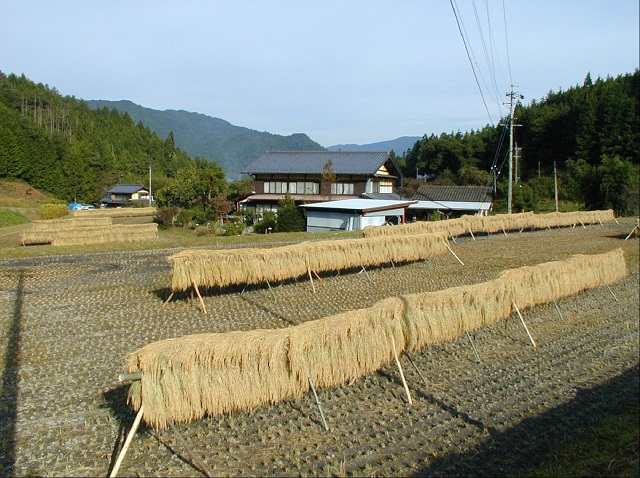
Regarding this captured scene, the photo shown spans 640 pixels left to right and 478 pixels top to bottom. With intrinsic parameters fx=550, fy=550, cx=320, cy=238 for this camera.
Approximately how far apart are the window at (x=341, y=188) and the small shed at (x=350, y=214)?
9.00m

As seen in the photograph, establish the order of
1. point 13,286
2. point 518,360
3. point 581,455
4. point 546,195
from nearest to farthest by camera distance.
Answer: point 581,455 → point 518,360 → point 13,286 → point 546,195

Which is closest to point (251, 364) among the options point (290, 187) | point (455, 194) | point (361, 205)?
point (361, 205)

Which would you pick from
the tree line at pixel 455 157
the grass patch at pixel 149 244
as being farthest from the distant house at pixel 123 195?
the grass patch at pixel 149 244

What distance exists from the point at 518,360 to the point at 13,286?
1244 centimetres

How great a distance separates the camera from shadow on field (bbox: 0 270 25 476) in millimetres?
5895

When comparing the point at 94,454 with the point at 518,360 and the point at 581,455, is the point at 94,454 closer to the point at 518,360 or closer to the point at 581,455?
the point at 581,455

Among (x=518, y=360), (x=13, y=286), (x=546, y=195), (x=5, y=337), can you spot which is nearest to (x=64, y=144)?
(x=546, y=195)

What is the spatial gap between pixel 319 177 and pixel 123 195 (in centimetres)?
3479

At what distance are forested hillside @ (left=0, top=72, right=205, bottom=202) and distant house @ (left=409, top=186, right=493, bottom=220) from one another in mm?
40013

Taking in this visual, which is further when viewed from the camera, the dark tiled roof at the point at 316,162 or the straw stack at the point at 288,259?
the dark tiled roof at the point at 316,162

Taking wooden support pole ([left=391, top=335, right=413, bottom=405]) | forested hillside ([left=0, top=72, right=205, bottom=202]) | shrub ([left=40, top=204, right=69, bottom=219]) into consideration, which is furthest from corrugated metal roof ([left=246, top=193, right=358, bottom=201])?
forested hillside ([left=0, top=72, right=205, bottom=202])

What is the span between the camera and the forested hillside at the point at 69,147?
65.6m

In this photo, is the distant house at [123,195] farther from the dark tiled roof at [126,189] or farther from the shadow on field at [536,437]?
the shadow on field at [536,437]

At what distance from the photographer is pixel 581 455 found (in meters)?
6.25
